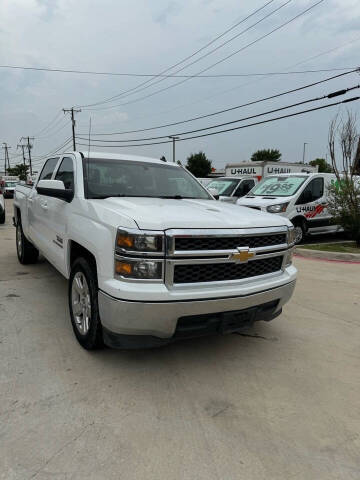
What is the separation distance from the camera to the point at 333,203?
373 inches

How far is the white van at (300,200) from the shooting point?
31.2 ft

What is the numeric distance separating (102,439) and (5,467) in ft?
1.72

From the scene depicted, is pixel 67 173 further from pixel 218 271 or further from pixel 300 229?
pixel 300 229

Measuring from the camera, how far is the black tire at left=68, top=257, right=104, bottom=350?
9.78 feet

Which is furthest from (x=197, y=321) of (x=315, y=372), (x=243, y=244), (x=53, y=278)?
(x=53, y=278)

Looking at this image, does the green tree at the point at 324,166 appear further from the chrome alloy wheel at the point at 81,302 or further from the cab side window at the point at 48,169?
the chrome alloy wheel at the point at 81,302

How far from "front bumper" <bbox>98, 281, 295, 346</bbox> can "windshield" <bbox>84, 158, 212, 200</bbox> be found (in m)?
1.32

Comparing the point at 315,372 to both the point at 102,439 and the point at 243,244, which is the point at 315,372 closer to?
the point at 243,244

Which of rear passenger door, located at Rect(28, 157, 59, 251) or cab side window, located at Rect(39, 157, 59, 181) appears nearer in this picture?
rear passenger door, located at Rect(28, 157, 59, 251)

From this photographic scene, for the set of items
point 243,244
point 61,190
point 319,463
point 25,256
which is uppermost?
point 61,190

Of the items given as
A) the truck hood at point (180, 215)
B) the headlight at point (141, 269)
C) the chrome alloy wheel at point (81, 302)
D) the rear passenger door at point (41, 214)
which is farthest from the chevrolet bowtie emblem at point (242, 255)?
the rear passenger door at point (41, 214)

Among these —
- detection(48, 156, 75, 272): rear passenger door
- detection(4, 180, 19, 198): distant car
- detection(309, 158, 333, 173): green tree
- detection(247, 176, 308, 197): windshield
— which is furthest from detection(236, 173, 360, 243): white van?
detection(4, 180, 19, 198): distant car

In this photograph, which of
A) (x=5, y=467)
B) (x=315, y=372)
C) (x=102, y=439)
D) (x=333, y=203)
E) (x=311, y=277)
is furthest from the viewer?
(x=333, y=203)

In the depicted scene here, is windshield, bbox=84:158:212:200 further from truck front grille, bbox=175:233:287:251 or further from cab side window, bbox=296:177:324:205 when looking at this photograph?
cab side window, bbox=296:177:324:205
